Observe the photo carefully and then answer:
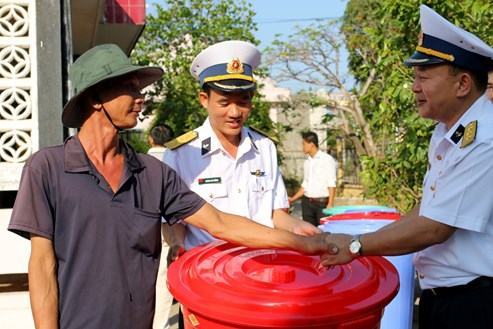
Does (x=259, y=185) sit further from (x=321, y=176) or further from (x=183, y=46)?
(x=183, y=46)

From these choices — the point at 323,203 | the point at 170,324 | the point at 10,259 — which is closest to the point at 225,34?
the point at 323,203

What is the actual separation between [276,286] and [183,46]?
11.7 metres

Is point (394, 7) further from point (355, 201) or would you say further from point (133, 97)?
point (355, 201)

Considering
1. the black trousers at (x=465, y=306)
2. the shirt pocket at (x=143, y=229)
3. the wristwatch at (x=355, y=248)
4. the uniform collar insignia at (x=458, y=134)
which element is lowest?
the black trousers at (x=465, y=306)

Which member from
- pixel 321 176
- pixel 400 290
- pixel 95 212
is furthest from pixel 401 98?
pixel 95 212

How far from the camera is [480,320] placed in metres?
1.96

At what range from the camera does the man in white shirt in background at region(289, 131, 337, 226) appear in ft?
24.2

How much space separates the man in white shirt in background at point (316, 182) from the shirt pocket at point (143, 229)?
5.47 m

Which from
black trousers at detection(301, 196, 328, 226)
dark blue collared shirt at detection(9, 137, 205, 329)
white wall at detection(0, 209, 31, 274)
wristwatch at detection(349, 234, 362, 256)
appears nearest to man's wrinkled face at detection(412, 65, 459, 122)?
wristwatch at detection(349, 234, 362, 256)

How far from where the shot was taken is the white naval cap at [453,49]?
196 centimetres

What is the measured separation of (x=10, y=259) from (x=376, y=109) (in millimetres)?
3447

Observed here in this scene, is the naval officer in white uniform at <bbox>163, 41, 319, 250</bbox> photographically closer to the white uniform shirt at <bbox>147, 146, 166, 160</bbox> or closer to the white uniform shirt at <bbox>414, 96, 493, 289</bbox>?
the white uniform shirt at <bbox>414, 96, 493, 289</bbox>

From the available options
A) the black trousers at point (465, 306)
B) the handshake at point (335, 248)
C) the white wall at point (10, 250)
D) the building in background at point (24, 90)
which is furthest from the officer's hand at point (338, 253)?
the white wall at point (10, 250)

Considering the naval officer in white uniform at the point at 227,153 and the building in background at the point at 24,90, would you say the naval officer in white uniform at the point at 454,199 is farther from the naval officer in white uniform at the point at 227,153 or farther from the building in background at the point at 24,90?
the building in background at the point at 24,90
